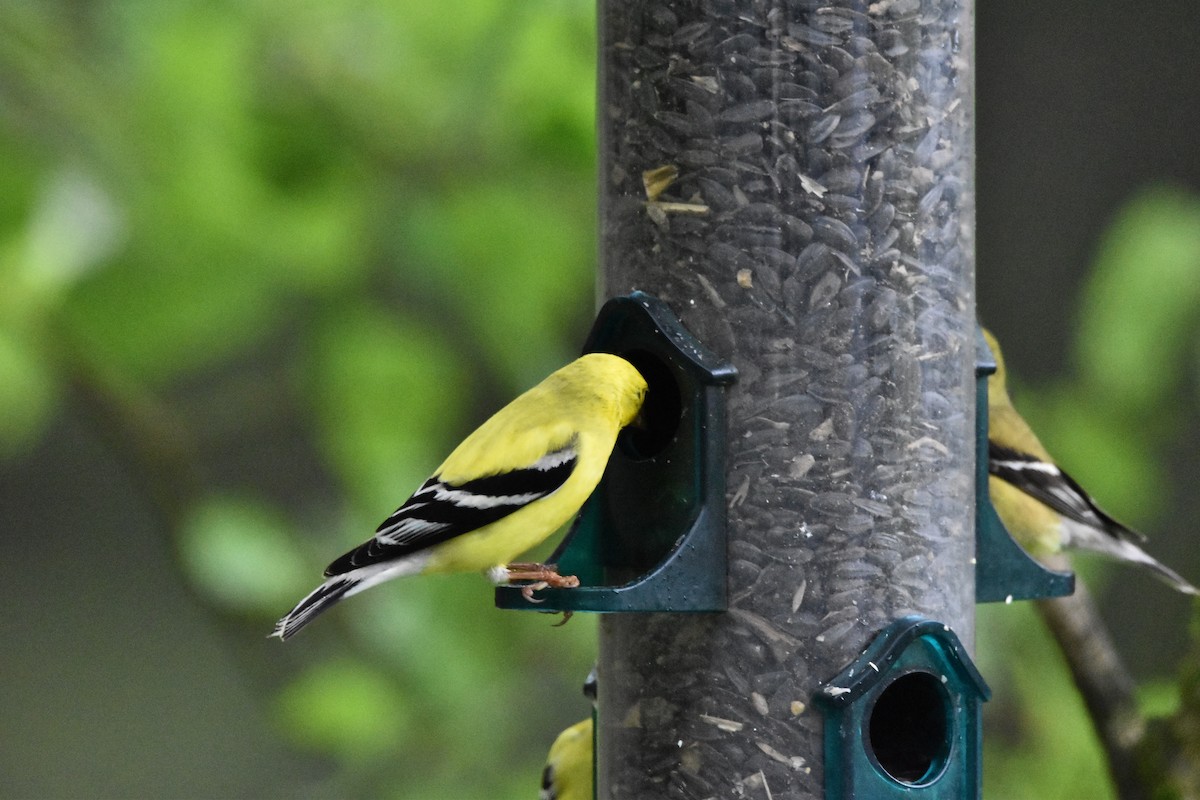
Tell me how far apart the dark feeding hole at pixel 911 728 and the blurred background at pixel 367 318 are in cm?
137

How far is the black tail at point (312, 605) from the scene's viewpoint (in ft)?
11.6

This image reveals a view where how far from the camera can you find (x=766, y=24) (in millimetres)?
3547

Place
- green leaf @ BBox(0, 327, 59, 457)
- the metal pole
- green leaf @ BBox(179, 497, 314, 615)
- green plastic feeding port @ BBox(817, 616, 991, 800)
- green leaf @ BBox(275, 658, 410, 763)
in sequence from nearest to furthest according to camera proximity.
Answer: green plastic feeding port @ BBox(817, 616, 991, 800)
the metal pole
green leaf @ BBox(0, 327, 59, 457)
green leaf @ BBox(179, 497, 314, 615)
green leaf @ BBox(275, 658, 410, 763)

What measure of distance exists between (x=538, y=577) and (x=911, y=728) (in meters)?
0.91

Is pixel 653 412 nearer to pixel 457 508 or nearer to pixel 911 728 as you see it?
pixel 457 508

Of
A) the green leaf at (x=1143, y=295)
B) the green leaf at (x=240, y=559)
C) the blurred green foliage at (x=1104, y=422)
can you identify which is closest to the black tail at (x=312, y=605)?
the green leaf at (x=240, y=559)

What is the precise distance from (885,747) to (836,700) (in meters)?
0.34

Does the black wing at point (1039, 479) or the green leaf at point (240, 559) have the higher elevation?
the black wing at point (1039, 479)

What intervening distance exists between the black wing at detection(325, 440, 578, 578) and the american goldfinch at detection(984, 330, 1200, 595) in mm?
1559

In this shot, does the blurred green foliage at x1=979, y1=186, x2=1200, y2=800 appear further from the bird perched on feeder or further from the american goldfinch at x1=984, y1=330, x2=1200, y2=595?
the bird perched on feeder

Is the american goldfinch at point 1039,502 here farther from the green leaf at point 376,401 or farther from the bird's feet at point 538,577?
the green leaf at point 376,401

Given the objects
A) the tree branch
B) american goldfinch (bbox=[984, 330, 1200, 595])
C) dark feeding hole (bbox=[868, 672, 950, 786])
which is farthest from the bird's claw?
american goldfinch (bbox=[984, 330, 1200, 595])

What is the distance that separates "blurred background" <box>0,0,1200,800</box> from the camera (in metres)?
4.79

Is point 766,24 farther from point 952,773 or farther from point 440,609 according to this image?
Answer: point 440,609
